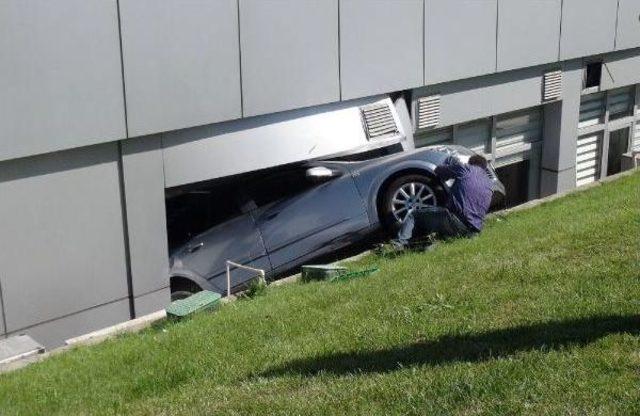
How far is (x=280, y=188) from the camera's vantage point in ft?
40.4

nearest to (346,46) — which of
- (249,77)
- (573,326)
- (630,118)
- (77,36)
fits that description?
(249,77)

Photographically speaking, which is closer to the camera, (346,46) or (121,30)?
(121,30)

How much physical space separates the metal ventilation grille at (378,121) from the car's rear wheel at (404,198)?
97 cm

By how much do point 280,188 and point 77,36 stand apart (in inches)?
132

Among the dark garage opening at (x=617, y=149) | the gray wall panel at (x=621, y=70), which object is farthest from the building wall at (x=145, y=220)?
the dark garage opening at (x=617, y=149)

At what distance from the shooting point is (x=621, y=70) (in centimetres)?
1838

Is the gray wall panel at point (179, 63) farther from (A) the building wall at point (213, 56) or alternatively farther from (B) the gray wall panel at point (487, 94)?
(B) the gray wall panel at point (487, 94)

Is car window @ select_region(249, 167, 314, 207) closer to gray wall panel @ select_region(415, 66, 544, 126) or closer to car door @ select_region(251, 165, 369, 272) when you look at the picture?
car door @ select_region(251, 165, 369, 272)

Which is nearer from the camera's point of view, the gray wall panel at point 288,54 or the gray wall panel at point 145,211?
the gray wall panel at point 145,211

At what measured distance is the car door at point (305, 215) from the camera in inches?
474

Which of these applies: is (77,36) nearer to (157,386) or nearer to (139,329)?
(139,329)

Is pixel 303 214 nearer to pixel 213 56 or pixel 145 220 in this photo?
pixel 145 220

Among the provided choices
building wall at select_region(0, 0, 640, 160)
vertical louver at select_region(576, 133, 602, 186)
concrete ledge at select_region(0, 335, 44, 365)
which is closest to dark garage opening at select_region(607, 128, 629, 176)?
vertical louver at select_region(576, 133, 602, 186)

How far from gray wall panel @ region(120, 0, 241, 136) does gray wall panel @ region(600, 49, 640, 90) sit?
893 cm
